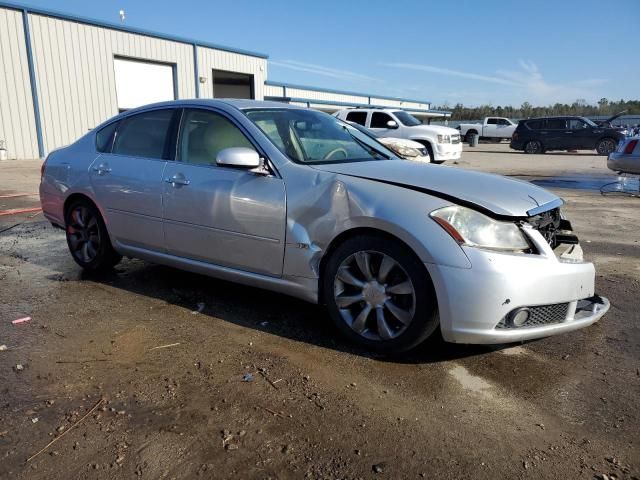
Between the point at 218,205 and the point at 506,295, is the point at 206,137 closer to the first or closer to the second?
the point at 218,205

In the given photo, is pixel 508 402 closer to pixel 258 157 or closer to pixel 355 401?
pixel 355 401

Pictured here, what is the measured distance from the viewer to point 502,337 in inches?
117

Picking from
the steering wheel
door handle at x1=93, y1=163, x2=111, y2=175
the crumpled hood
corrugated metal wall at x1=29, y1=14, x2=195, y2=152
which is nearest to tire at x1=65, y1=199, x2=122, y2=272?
door handle at x1=93, y1=163, x2=111, y2=175

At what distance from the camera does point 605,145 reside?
24.8 metres

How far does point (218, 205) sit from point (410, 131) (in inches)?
530

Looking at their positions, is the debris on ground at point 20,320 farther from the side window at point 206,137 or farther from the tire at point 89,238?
the side window at point 206,137

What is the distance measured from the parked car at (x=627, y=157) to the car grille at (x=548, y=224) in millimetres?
8943

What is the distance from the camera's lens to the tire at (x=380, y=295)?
3099 mm

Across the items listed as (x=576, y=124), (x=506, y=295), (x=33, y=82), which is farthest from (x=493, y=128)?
(x=506, y=295)

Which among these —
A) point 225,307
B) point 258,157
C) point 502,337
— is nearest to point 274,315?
point 225,307

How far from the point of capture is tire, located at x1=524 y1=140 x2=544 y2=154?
26.6 meters

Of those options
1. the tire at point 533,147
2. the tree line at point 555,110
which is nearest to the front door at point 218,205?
the tire at point 533,147

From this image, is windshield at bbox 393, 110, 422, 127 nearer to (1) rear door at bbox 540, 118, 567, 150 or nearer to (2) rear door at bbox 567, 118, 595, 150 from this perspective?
(1) rear door at bbox 540, 118, 567, 150

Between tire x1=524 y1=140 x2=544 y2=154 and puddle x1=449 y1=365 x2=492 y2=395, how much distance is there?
26.1 metres
